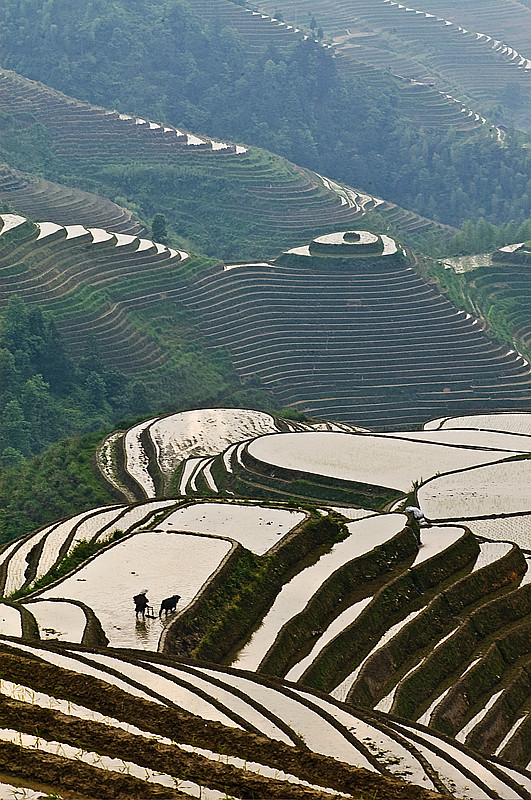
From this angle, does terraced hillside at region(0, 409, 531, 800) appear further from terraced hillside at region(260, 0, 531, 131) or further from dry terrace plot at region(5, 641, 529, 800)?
terraced hillside at region(260, 0, 531, 131)

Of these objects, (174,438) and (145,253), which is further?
(145,253)

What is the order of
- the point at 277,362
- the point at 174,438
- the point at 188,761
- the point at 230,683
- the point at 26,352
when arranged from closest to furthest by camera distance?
1. the point at 188,761
2. the point at 230,683
3. the point at 174,438
4. the point at 26,352
5. the point at 277,362

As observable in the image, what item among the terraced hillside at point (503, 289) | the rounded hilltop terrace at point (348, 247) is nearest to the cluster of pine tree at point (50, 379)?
the rounded hilltop terrace at point (348, 247)

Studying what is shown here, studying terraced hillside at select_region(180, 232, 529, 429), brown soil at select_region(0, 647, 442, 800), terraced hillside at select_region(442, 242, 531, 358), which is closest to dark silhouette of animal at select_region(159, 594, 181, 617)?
brown soil at select_region(0, 647, 442, 800)

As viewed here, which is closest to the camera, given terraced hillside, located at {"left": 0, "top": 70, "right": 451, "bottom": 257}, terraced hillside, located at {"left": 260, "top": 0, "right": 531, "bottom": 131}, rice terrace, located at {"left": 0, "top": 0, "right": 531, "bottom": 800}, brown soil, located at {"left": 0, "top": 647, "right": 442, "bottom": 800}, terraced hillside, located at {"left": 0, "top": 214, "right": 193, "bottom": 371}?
brown soil, located at {"left": 0, "top": 647, "right": 442, "bottom": 800}

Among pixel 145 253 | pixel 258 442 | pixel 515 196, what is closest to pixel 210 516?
pixel 258 442

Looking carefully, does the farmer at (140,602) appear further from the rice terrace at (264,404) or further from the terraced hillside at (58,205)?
the terraced hillside at (58,205)

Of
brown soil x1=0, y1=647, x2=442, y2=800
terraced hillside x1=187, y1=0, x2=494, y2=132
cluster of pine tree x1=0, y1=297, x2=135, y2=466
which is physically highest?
brown soil x1=0, y1=647, x2=442, y2=800

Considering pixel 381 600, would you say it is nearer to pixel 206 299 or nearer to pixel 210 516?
pixel 210 516
